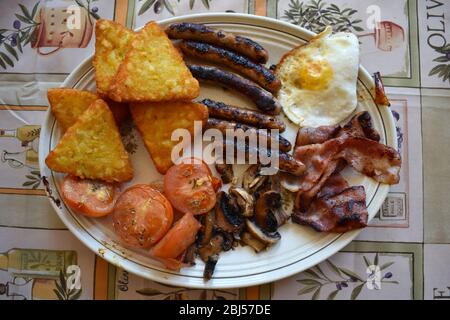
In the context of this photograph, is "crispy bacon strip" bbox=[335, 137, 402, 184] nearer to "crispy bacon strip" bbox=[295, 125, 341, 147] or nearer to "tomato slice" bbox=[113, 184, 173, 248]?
"crispy bacon strip" bbox=[295, 125, 341, 147]

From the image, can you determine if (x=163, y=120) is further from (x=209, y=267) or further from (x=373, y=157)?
(x=373, y=157)

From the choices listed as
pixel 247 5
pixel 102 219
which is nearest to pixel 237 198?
pixel 102 219

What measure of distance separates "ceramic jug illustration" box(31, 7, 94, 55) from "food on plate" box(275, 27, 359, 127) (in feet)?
3.67

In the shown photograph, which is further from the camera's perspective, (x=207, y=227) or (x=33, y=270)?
(x=33, y=270)

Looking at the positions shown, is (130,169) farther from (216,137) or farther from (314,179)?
(314,179)

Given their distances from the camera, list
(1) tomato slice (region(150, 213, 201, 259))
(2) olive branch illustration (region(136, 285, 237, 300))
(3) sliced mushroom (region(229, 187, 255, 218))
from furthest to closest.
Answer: (2) olive branch illustration (region(136, 285, 237, 300)) < (3) sliced mushroom (region(229, 187, 255, 218)) < (1) tomato slice (region(150, 213, 201, 259))

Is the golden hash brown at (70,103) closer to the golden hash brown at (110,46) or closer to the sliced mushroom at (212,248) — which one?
the golden hash brown at (110,46)

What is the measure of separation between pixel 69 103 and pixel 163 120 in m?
0.49

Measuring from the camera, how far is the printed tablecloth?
231cm

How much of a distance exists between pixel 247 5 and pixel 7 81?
4.69 feet

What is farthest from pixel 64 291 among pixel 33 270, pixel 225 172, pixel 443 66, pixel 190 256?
pixel 443 66

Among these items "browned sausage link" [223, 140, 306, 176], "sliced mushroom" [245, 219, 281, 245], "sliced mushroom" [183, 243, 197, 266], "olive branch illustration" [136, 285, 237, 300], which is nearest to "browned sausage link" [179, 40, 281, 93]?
"browned sausage link" [223, 140, 306, 176]

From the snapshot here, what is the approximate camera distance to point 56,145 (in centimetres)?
226

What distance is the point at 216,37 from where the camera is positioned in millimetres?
2275
